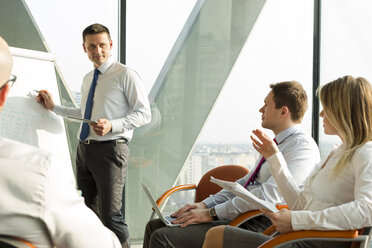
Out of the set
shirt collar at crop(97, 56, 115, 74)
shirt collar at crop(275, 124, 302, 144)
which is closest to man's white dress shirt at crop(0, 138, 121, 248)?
shirt collar at crop(275, 124, 302, 144)

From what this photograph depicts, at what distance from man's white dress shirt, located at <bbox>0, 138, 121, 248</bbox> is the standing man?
7.39 feet

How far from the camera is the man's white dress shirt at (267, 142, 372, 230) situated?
173 cm

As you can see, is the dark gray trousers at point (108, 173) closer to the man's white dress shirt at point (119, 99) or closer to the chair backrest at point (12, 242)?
the man's white dress shirt at point (119, 99)

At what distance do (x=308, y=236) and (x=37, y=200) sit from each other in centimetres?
122

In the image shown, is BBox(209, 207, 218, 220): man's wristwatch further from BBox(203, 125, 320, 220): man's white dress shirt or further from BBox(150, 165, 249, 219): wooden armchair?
BBox(150, 165, 249, 219): wooden armchair

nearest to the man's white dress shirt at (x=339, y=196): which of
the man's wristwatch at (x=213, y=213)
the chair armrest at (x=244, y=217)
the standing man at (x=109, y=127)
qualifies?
the chair armrest at (x=244, y=217)

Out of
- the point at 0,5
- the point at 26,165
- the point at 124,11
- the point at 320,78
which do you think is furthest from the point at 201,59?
the point at 26,165

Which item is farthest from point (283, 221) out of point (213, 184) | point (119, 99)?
point (119, 99)

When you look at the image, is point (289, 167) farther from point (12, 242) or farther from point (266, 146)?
point (12, 242)

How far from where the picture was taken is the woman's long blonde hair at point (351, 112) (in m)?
1.87

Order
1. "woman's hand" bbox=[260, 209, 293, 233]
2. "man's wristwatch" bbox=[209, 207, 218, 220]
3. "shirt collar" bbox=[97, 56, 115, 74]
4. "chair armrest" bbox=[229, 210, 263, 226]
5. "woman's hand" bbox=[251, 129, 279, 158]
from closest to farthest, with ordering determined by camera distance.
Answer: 1. "woman's hand" bbox=[260, 209, 293, 233]
2. "woman's hand" bbox=[251, 129, 279, 158]
3. "chair armrest" bbox=[229, 210, 263, 226]
4. "man's wristwatch" bbox=[209, 207, 218, 220]
5. "shirt collar" bbox=[97, 56, 115, 74]

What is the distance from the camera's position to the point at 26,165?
2.77 feet

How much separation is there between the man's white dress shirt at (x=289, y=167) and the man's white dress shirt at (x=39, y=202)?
160cm

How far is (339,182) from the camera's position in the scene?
1.86 meters
